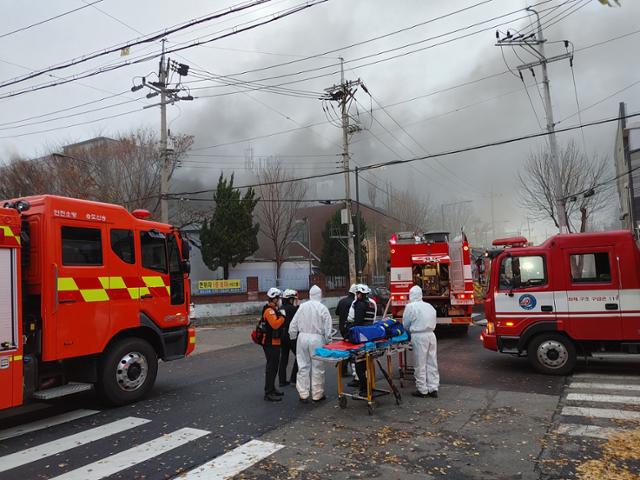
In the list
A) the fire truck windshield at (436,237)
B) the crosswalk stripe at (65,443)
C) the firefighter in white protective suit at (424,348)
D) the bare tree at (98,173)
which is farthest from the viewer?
the bare tree at (98,173)

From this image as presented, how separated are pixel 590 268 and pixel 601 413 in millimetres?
3097

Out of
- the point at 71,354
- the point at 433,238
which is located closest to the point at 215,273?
the point at 433,238

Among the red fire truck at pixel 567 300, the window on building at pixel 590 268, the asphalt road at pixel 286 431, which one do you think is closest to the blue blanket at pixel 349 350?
the asphalt road at pixel 286 431

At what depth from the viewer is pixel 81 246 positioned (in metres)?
6.39

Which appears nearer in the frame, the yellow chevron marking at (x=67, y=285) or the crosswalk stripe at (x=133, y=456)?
the crosswalk stripe at (x=133, y=456)

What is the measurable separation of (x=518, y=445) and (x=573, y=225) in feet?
84.5

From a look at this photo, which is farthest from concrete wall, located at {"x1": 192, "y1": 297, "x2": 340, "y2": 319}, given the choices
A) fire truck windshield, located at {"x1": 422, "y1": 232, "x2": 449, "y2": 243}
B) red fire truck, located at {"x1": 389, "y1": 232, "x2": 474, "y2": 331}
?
fire truck windshield, located at {"x1": 422, "y1": 232, "x2": 449, "y2": 243}

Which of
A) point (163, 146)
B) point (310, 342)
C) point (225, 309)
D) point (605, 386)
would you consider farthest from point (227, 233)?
point (605, 386)

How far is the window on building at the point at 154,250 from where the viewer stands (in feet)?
24.1

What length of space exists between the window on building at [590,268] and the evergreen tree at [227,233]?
64.3 ft

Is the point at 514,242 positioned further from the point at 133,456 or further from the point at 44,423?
the point at 44,423

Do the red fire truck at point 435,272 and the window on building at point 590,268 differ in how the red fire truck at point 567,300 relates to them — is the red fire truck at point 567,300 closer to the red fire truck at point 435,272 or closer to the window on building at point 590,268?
the window on building at point 590,268

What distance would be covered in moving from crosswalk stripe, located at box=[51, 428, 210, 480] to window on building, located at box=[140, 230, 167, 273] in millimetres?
2802

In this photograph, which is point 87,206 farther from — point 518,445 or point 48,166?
point 48,166
